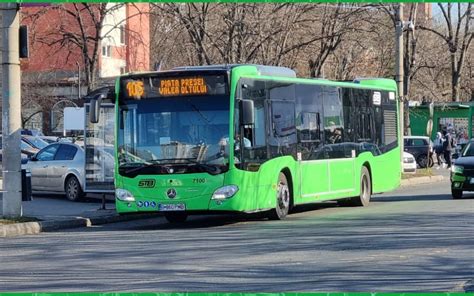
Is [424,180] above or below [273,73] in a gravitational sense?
below

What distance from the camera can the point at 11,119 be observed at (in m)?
18.9

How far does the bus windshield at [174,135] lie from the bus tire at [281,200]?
6.64 ft

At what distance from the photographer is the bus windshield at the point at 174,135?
17719 millimetres

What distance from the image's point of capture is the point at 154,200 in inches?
702

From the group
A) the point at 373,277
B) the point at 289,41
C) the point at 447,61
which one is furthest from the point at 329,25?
the point at 447,61

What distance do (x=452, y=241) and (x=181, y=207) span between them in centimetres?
535

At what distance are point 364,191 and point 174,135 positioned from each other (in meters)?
7.42

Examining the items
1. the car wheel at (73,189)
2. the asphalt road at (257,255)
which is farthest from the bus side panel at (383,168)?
the car wheel at (73,189)

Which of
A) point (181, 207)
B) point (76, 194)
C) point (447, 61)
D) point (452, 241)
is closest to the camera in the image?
point (452, 241)

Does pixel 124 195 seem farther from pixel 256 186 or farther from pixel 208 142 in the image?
pixel 256 186

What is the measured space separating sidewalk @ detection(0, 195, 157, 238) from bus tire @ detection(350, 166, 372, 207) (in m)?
5.48

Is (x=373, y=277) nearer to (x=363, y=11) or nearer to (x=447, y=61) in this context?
(x=363, y=11)

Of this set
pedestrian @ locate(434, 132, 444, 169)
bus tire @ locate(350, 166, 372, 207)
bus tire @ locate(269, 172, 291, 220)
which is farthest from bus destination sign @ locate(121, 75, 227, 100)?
pedestrian @ locate(434, 132, 444, 169)

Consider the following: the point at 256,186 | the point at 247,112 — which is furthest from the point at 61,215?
the point at 247,112
